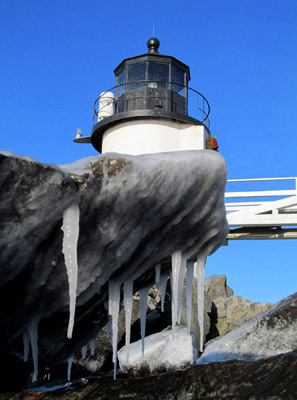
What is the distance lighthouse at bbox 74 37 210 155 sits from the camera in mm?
16094

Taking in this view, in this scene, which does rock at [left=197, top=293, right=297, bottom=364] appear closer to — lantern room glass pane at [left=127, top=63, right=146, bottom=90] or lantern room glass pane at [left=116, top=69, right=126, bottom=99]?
lantern room glass pane at [left=127, top=63, right=146, bottom=90]

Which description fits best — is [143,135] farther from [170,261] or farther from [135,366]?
[170,261]

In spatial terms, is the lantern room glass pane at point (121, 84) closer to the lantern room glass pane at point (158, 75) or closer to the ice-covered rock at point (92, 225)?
the lantern room glass pane at point (158, 75)

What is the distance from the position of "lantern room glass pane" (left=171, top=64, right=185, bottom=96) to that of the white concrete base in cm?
134

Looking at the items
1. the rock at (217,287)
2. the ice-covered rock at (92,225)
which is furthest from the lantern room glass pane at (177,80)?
the ice-covered rock at (92,225)

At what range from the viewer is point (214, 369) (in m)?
3.29

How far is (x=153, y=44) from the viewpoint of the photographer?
17.2m

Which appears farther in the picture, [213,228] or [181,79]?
[181,79]

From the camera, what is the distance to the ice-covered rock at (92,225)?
2.75m

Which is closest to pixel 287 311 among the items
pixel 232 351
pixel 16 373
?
pixel 232 351

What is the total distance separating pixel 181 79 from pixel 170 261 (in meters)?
14.0

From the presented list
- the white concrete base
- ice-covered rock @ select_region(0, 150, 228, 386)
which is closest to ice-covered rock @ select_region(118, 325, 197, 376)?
ice-covered rock @ select_region(0, 150, 228, 386)

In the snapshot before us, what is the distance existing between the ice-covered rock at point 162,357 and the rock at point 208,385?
18.1ft

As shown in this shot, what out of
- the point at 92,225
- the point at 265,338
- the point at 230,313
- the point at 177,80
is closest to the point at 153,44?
the point at 177,80
